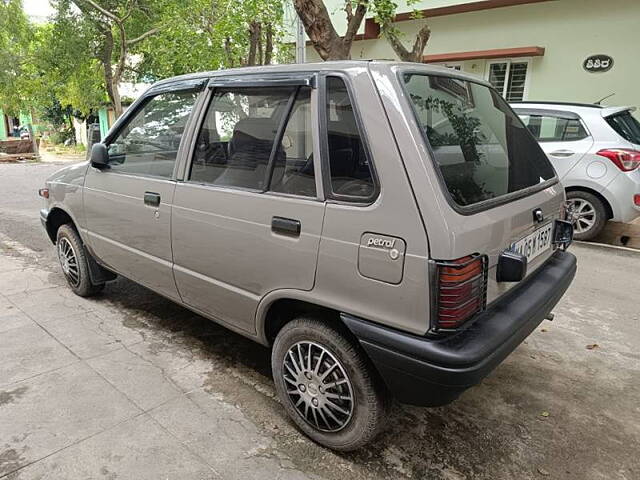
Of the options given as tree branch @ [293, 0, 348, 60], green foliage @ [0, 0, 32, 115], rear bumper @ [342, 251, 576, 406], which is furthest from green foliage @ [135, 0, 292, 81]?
green foliage @ [0, 0, 32, 115]

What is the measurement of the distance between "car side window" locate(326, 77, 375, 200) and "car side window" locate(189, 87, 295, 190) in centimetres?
30

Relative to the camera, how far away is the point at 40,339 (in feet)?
11.2

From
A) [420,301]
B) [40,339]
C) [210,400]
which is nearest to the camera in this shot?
[420,301]

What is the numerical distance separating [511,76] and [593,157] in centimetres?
546

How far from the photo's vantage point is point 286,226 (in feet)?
7.51

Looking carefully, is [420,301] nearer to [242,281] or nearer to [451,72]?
[242,281]

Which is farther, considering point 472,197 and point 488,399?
point 488,399

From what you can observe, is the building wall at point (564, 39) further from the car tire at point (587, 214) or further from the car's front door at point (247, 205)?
the car's front door at point (247, 205)

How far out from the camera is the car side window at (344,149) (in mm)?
2092

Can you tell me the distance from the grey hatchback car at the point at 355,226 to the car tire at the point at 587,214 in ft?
11.9

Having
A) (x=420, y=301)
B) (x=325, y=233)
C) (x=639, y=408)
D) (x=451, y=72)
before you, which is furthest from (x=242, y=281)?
(x=639, y=408)

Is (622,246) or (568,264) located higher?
(568,264)

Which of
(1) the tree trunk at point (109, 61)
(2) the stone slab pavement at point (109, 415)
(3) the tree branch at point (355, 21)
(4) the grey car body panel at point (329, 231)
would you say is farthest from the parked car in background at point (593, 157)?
(1) the tree trunk at point (109, 61)

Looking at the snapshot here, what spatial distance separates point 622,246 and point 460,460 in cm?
515
